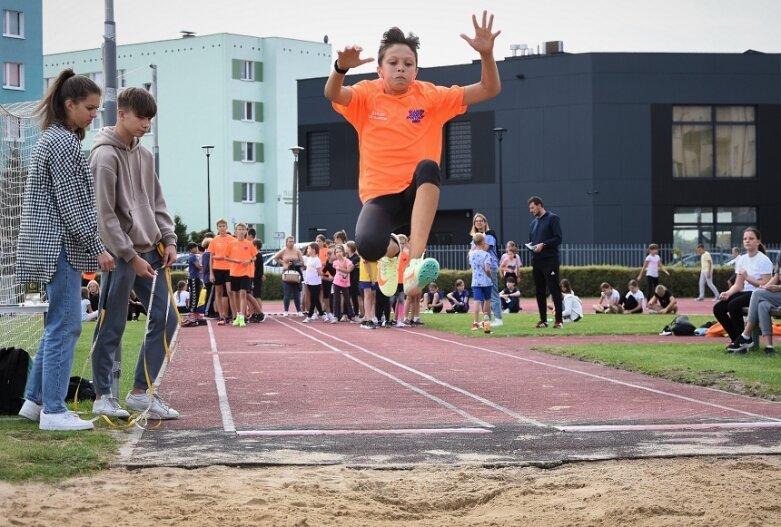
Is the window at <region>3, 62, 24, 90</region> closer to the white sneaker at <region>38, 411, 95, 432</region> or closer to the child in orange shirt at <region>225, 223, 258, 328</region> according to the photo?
the child in orange shirt at <region>225, 223, 258, 328</region>

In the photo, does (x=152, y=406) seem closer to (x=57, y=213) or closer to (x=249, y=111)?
(x=57, y=213)

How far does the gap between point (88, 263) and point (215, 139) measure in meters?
57.6

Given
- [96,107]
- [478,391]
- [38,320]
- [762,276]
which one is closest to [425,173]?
[96,107]

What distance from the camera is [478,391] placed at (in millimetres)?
9703

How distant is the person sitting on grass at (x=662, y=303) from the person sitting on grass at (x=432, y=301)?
4971 mm

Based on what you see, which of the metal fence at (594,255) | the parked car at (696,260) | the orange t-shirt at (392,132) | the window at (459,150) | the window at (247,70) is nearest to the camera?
the orange t-shirt at (392,132)

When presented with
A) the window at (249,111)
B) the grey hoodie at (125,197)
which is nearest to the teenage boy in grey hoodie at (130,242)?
the grey hoodie at (125,197)

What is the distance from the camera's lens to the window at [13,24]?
4925cm

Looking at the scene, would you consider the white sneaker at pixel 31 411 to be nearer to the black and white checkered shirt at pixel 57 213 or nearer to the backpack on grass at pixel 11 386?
the backpack on grass at pixel 11 386

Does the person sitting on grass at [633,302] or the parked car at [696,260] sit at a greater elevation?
the parked car at [696,260]

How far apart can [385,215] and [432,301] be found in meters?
20.2

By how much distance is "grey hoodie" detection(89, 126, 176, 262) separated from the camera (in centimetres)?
725

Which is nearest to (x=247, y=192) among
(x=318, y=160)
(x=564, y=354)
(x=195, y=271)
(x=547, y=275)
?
(x=318, y=160)

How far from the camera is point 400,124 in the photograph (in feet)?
23.7
